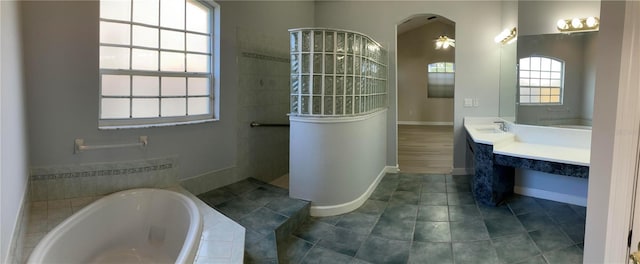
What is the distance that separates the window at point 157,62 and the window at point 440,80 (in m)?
7.65

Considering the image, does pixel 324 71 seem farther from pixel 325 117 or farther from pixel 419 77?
pixel 419 77

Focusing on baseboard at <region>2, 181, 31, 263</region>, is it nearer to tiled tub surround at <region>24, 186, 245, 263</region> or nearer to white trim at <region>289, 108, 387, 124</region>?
tiled tub surround at <region>24, 186, 245, 263</region>

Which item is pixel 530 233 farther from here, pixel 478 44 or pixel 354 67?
pixel 478 44

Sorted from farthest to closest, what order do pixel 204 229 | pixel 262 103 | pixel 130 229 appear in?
pixel 262 103 < pixel 130 229 < pixel 204 229

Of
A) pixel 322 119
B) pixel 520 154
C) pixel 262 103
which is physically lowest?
pixel 520 154

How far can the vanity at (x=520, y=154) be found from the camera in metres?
2.93

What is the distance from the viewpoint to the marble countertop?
9.49 ft

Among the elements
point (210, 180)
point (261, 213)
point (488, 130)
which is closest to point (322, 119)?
point (261, 213)

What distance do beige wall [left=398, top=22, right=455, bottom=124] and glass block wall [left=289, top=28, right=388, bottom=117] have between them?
7060 millimetres

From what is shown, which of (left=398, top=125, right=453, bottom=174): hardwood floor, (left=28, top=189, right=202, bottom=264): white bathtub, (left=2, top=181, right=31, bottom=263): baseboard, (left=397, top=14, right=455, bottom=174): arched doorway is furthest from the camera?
(left=397, top=14, right=455, bottom=174): arched doorway

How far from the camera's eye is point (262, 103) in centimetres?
405

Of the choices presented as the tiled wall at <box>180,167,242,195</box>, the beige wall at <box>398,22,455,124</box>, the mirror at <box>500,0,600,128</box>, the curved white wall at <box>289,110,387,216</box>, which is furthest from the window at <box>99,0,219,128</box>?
the beige wall at <box>398,22,455,124</box>

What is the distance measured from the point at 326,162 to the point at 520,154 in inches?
65.4

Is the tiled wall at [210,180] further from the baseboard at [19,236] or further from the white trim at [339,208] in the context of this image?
the baseboard at [19,236]
